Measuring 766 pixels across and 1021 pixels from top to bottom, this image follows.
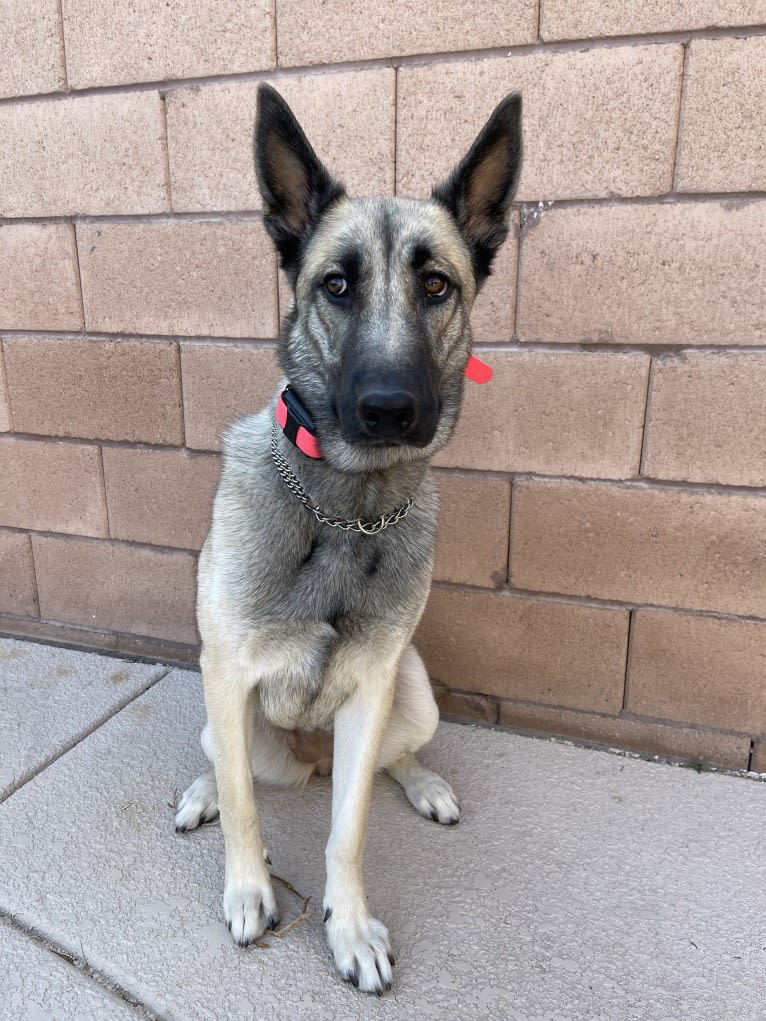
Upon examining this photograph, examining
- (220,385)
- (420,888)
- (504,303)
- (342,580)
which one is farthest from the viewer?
(220,385)

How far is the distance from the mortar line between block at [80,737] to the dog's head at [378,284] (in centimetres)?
143

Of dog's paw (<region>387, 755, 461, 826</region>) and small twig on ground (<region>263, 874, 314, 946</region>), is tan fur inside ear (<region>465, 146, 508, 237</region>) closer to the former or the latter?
dog's paw (<region>387, 755, 461, 826</region>)

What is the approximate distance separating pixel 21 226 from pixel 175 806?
2.16m

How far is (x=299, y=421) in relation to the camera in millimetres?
1642

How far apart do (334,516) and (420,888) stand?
987mm

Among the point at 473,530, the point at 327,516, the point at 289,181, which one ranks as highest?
the point at 289,181

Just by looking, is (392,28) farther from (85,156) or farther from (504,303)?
(85,156)

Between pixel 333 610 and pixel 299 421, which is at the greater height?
pixel 299 421

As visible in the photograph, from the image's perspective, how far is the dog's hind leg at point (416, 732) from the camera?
1.99m

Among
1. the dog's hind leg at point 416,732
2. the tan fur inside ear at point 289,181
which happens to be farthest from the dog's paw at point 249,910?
the tan fur inside ear at point 289,181

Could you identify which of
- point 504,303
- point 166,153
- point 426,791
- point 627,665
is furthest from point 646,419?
point 166,153

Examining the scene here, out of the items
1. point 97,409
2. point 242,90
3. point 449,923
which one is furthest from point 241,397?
point 449,923

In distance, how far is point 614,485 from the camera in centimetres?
221

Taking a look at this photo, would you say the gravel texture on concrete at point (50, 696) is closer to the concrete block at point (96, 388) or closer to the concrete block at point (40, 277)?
the concrete block at point (96, 388)
